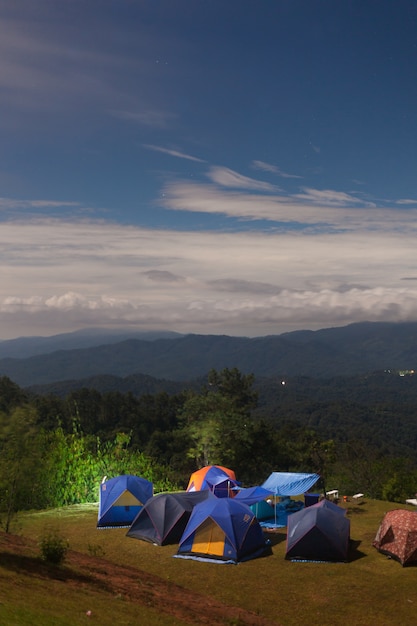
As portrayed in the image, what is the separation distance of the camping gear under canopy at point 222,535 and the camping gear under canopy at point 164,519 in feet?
3.72

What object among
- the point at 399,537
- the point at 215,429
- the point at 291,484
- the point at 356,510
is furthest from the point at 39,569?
the point at 215,429

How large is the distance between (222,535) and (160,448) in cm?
4788

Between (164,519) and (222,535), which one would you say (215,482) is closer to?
(164,519)

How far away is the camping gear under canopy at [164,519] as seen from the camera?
19750 mm

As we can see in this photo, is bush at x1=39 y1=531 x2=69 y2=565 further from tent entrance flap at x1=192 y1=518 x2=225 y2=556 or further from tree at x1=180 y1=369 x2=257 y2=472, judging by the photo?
tree at x1=180 y1=369 x2=257 y2=472

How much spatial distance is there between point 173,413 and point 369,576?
2436 inches

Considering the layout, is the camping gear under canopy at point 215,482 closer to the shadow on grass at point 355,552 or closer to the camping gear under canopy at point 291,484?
the camping gear under canopy at point 291,484

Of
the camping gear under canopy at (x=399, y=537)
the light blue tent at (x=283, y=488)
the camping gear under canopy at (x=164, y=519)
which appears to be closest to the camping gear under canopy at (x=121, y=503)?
the camping gear under canopy at (x=164, y=519)

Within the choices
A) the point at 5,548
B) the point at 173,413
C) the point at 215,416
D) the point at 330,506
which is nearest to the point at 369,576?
the point at 330,506

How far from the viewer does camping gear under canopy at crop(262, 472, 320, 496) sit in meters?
22.6

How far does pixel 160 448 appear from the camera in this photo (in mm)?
64562

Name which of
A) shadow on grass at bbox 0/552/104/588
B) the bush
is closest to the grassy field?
shadow on grass at bbox 0/552/104/588

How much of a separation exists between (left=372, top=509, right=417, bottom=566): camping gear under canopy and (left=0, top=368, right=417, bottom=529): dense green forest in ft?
42.4

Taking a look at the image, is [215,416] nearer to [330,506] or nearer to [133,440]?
[330,506]
